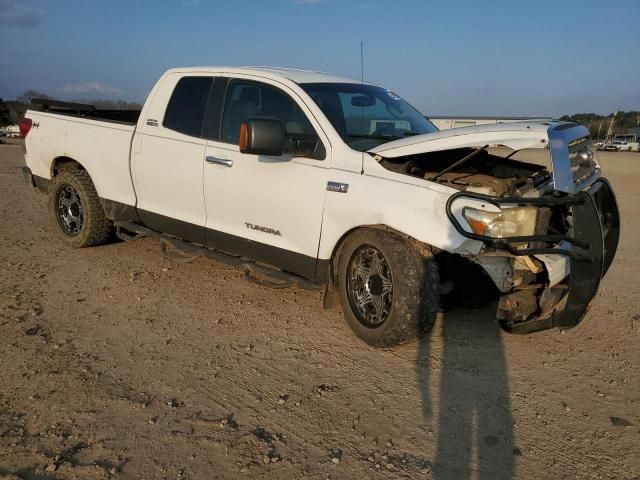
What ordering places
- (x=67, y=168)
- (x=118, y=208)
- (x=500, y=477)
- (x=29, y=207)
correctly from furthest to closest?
(x=29, y=207) < (x=67, y=168) < (x=118, y=208) < (x=500, y=477)

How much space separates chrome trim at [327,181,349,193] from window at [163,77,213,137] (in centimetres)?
154

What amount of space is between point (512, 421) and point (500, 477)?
1.84 ft

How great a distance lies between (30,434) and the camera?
2.88 metres

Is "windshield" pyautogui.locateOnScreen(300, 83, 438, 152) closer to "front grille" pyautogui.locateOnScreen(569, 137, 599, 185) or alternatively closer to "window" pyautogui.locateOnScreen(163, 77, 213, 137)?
"window" pyautogui.locateOnScreen(163, 77, 213, 137)

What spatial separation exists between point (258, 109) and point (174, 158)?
95cm

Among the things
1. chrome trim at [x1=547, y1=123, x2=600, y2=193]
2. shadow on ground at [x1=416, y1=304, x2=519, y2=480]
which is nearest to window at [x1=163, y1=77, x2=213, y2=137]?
shadow on ground at [x1=416, y1=304, x2=519, y2=480]

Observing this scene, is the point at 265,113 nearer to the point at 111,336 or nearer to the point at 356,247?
the point at 356,247

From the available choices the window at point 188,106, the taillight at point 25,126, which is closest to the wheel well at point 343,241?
the window at point 188,106

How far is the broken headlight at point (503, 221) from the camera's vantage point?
3.58 meters

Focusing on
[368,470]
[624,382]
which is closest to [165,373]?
[368,470]

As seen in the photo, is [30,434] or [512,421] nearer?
[30,434]

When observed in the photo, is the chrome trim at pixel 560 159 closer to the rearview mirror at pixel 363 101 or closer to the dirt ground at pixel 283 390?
the dirt ground at pixel 283 390

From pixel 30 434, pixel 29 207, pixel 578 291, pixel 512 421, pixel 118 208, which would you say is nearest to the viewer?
pixel 30 434

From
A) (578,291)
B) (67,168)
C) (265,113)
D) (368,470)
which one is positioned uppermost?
(265,113)
